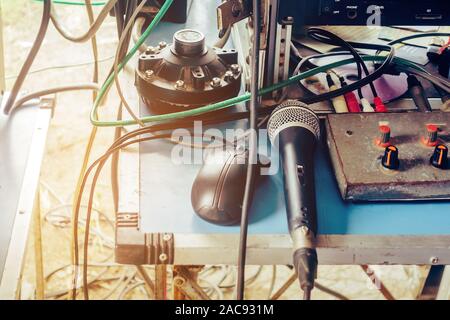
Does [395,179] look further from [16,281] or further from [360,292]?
[360,292]

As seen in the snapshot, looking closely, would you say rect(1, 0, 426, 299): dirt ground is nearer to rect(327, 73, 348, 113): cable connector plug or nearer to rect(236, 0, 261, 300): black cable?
→ rect(327, 73, 348, 113): cable connector plug

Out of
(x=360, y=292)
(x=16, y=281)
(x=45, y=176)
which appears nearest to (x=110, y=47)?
(x=45, y=176)

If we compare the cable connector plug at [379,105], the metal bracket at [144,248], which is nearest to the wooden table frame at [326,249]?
the metal bracket at [144,248]

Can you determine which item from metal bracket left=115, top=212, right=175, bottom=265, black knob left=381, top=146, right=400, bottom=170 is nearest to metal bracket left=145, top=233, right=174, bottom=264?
metal bracket left=115, top=212, right=175, bottom=265

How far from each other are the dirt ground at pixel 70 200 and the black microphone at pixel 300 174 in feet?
1.77

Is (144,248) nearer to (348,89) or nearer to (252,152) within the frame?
(252,152)

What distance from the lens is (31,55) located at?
883mm

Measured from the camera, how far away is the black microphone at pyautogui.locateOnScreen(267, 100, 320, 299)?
595 mm

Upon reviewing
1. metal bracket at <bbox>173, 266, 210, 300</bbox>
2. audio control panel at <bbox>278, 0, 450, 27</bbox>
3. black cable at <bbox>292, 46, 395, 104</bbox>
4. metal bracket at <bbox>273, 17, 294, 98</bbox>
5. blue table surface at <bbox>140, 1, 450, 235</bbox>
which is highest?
audio control panel at <bbox>278, 0, 450, 27</bbox>

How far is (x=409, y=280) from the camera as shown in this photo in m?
1.62

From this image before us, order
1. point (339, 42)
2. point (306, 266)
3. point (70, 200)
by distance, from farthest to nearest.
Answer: point (70, 200) < point (339, 42) < point (306, 266)

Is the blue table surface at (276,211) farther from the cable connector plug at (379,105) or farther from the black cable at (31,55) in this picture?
the black cable at (31,55)

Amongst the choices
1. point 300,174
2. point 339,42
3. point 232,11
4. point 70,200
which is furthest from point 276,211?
point 70,200

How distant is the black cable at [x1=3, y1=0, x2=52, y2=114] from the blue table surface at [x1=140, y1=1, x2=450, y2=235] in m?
0.26
